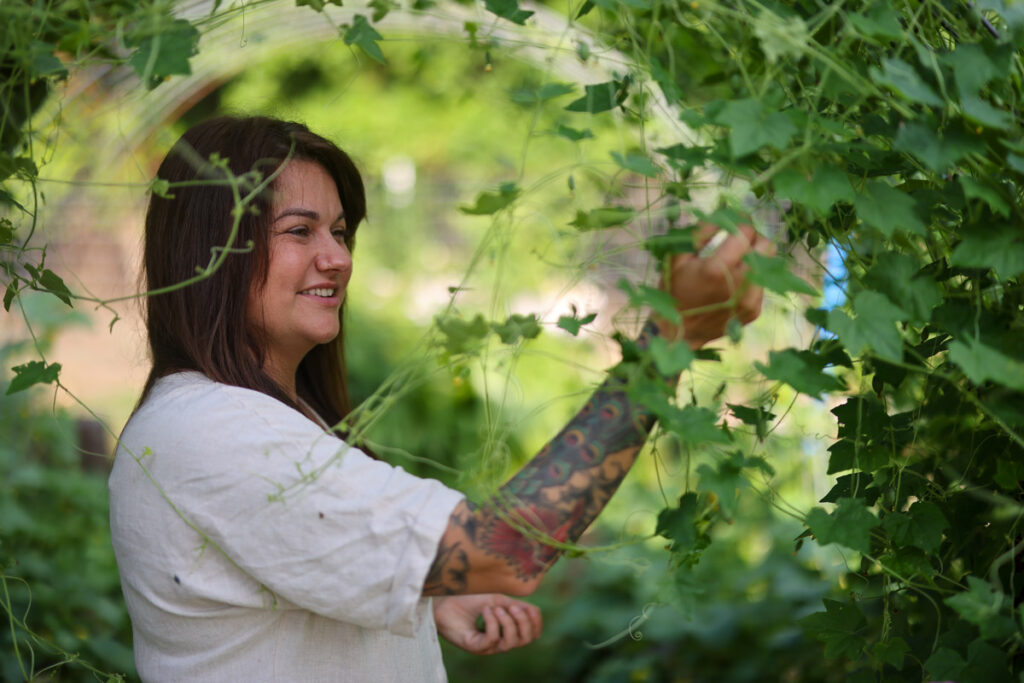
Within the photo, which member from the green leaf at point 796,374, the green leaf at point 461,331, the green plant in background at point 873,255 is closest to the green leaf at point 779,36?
the green plant in background at point 873,255

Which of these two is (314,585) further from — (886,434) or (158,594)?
(886,434)

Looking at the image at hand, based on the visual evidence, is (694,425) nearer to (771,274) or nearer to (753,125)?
(771,274)

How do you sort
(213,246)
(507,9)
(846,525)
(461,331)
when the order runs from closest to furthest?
(461,331) → (846,525) → (507,9) → (213,246)

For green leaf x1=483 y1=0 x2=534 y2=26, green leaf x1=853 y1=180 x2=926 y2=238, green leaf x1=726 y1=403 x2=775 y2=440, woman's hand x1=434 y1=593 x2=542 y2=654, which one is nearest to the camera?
green leaf x1=853 y1=180 x2=926 y2=238

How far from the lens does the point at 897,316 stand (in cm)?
120

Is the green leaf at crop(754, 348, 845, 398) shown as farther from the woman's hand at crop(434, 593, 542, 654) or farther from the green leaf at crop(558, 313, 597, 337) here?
the woman's hand at crop(434, 593, 542, 654)

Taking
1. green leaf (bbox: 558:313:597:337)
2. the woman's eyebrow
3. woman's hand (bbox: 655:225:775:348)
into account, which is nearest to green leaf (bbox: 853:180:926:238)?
woman's hand (bbox: 655:225:775:348)

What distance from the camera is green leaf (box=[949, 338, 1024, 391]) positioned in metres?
1.15

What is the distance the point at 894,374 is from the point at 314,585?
86 cm

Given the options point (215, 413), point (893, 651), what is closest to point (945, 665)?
point (893, 651)

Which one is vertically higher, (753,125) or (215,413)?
(753,125)

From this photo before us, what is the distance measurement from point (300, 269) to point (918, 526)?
105 cm

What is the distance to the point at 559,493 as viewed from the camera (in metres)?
1.37

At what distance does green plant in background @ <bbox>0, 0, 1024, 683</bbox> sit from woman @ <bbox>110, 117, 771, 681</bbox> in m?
0.12
